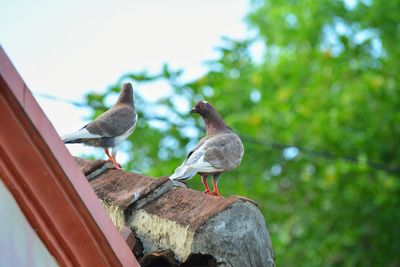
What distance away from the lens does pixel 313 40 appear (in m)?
28.1

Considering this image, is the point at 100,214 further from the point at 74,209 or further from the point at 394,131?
the point at 394,131

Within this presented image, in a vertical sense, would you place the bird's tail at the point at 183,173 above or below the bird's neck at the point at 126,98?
below

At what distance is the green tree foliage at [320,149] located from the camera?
72.7 feet

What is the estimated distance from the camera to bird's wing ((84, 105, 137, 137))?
920cm

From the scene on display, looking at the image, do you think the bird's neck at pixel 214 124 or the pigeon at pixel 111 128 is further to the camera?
the pigeon at pixel 111 128

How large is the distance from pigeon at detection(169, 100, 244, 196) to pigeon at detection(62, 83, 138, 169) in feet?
3.22

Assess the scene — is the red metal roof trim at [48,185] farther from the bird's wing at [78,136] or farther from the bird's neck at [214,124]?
the bird's wing at [78,136]

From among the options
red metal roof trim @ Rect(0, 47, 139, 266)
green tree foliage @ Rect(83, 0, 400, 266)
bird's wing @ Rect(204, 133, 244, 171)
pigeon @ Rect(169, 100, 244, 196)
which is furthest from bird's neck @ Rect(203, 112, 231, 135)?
green tree foliage @ Rect(83, 0, 400, 266)

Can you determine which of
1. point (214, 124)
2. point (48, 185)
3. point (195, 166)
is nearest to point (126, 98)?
point (214, 124)

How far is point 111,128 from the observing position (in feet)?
30.6

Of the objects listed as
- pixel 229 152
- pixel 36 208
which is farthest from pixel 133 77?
pixel 36 208

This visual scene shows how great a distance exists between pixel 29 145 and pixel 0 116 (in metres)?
0.20

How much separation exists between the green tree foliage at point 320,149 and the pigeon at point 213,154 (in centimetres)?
1235

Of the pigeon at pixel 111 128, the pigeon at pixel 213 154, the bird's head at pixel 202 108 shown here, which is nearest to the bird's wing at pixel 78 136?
the pigeon at pixel 111 128
